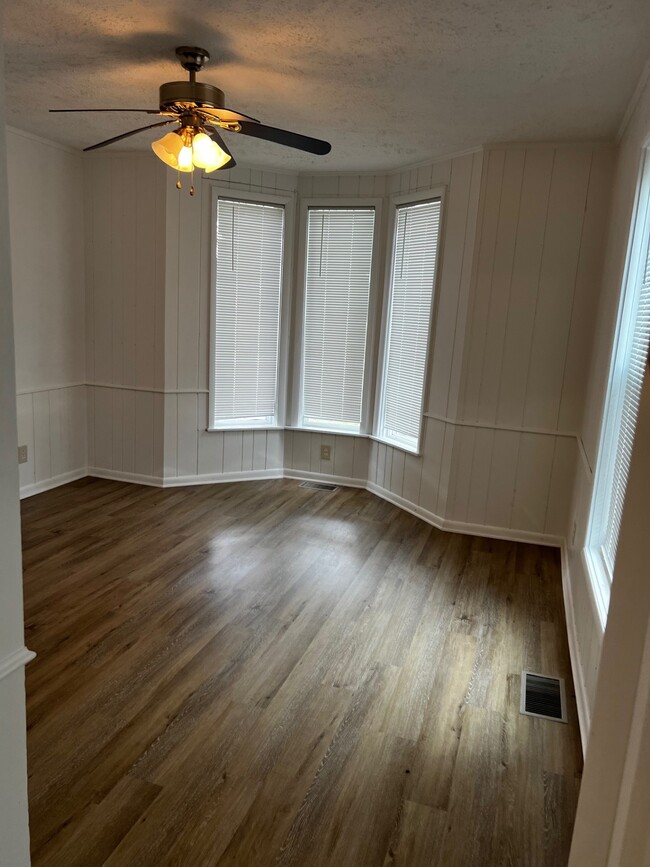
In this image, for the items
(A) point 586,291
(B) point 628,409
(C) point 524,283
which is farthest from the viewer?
(C) point 524,283

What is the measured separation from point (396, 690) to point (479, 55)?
Answer: 2.74 meters

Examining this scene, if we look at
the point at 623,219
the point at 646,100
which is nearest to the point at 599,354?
the point at 623,219

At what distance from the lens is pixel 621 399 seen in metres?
2.56

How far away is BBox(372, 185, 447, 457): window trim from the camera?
4285 millimetres

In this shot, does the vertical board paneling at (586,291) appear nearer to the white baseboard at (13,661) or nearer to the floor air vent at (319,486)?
the floor air vent at (319,486)

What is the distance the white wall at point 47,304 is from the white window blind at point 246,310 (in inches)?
45.5

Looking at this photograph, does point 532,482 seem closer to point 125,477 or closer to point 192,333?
point 192,333

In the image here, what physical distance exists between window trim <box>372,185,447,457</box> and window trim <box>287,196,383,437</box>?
0.24 ft

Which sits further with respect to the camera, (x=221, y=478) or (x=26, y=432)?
(x=221, y=478)

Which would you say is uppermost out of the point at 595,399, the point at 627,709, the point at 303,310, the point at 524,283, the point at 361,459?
the point at 524,283

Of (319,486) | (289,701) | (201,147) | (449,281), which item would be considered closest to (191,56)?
(201,147)

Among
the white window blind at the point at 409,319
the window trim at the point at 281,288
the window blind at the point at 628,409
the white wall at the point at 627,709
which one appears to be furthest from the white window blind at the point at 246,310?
the white wall at the point at 627,709

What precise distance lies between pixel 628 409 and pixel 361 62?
6.34 feet

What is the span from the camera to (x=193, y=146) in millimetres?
2586
